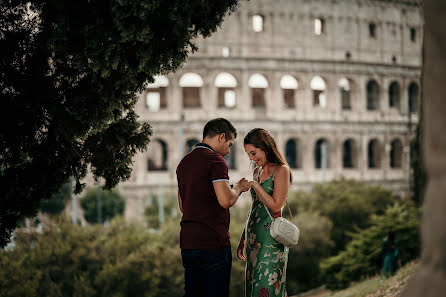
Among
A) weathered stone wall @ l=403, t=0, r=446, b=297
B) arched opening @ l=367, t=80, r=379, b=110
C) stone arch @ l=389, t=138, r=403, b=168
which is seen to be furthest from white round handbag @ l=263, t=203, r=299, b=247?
stone arch @ l=389, t=138, r=403, b=168

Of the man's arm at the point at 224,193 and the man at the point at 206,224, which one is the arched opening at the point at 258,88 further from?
the man's arm at the point at 224,193

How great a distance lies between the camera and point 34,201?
7453 millimetres

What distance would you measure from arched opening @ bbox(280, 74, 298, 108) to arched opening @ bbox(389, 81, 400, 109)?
746cm

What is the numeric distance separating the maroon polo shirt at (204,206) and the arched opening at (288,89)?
118ft

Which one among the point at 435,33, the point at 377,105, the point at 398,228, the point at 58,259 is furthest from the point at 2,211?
the point at 377,105

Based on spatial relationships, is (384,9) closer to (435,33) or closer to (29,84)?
(29,84)

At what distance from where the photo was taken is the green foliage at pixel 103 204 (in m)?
36.3

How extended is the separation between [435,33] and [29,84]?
511 centimetres

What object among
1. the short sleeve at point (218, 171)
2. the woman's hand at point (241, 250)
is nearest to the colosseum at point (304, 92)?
the woman's hand at point (241, 250)

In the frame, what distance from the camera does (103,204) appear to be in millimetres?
36344

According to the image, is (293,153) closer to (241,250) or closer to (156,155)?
(156,155)

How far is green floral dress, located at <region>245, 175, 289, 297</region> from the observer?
14.8ft

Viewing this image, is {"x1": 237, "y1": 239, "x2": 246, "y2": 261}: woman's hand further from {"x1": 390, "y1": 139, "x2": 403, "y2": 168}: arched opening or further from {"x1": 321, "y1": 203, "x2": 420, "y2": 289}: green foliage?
{"x1": 390, "y1": 139, "x2": 403, "y2": 168}: arched opening

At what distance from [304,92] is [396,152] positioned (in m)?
8.64
